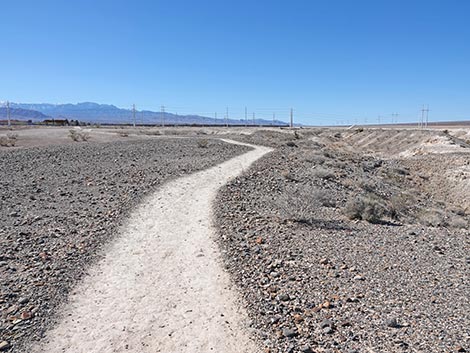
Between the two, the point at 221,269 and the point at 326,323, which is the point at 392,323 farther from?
the point at 221,269

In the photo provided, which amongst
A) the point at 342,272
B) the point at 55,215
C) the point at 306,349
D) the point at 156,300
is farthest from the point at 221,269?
the point at 55,215

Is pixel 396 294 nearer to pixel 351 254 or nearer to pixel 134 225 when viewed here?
pixel 351 254

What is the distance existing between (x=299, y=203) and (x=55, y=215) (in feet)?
23.7

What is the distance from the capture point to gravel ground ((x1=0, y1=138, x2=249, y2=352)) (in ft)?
21.2

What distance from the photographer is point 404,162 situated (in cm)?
3688

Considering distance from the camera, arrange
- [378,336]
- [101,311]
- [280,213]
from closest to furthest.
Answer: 1. [378,336]
2. [101,311]
3. [280,213]

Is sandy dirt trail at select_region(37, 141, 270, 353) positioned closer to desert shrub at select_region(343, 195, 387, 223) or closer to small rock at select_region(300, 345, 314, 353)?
small rock at select_region(300, 345, 314, 353)

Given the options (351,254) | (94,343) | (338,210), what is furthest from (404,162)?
(94,343)

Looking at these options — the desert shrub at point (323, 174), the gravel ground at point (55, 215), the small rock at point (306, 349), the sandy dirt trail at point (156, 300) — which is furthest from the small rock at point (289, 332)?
the desert shrub at point (323, 174)

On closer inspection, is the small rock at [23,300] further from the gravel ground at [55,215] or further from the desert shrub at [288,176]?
the desert shrub at [288,176]

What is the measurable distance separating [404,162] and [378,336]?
3430 cm

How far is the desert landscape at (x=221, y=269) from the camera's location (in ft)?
18.3

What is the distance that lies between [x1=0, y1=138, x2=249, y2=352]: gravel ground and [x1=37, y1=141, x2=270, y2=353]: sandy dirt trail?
0.38 meters

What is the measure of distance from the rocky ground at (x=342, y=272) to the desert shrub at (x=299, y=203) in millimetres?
51
